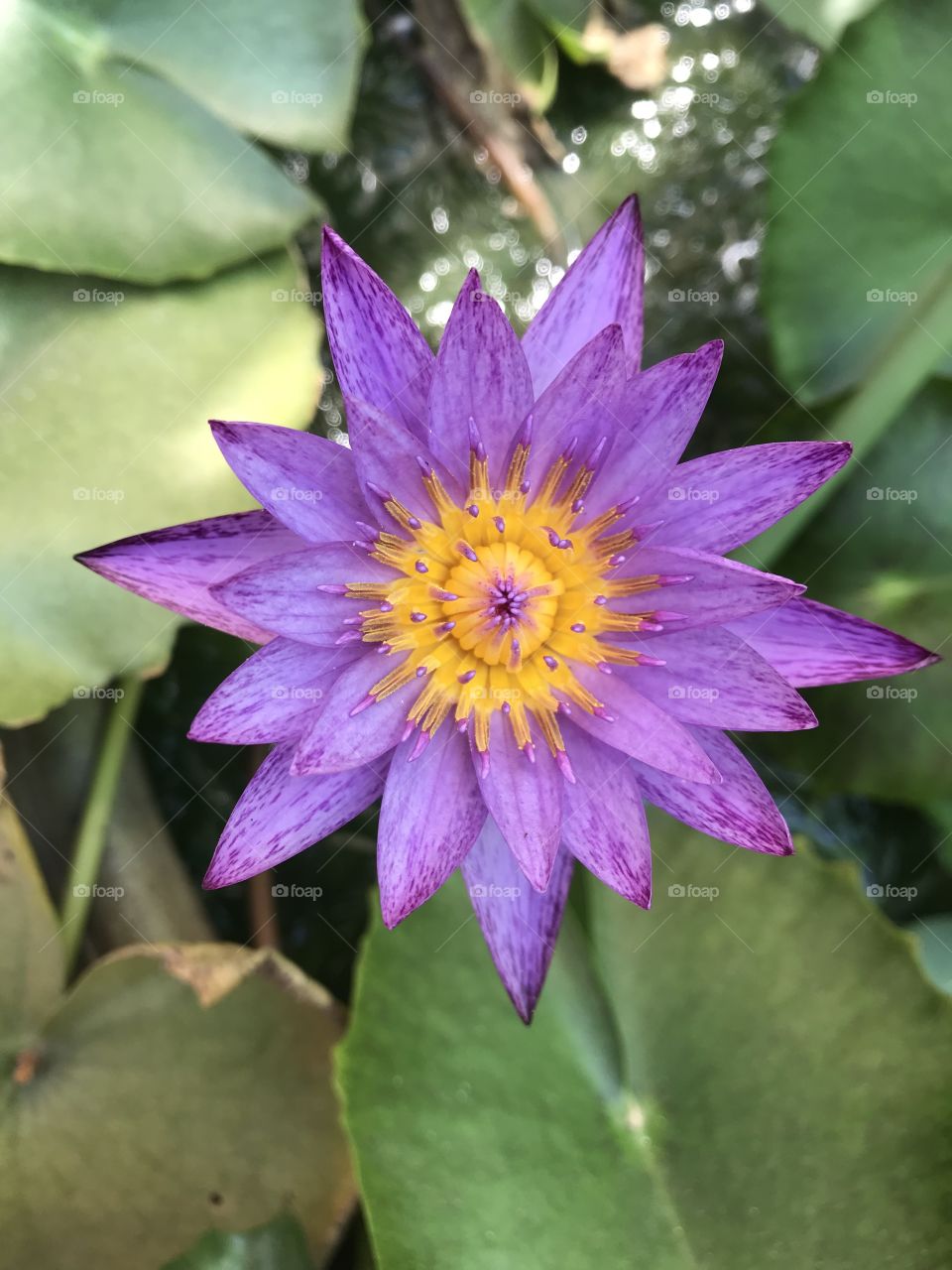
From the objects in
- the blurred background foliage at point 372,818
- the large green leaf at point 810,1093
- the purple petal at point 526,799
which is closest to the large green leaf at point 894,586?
the blurred background foliage at point 372,818

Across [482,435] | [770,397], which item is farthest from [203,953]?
[770,397]

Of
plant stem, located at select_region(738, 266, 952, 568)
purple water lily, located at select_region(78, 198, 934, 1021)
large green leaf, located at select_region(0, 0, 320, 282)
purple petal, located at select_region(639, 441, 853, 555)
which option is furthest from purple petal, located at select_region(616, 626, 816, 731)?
large green leaf, located at select_region(0, 0, 320, 282)

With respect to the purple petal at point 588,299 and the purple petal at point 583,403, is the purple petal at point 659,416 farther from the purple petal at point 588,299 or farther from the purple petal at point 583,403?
the purple petal at point 588,299

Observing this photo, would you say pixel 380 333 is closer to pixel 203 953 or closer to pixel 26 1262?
pixel 203 953

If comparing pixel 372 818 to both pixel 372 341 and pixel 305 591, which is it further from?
pixel 372 341

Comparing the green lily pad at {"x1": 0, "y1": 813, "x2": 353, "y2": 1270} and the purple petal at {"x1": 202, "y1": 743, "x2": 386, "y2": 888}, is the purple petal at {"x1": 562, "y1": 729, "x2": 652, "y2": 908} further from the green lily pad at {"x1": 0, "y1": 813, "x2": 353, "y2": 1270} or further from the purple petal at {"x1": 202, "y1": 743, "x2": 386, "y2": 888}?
the green lily pad at {"x1": 0, "y1": 813, "x2": 353, "y2": 1270}
